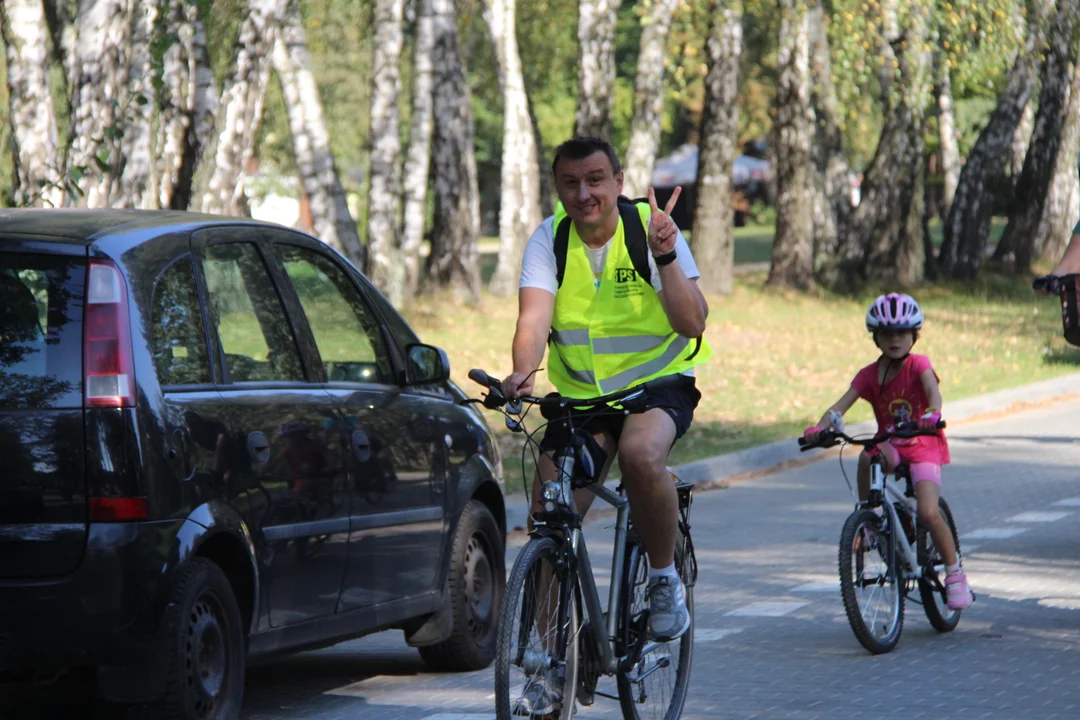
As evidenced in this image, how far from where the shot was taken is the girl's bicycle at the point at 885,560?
789 centimetres

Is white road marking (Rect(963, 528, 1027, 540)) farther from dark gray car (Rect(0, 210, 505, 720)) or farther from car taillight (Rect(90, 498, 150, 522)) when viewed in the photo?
car taillight (Rect(90, 498, 150, 522))

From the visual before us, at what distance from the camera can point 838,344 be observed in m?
24.8

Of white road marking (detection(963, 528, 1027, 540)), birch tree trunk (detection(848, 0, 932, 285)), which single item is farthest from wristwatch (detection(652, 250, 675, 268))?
birch tree trunk (detection(848, 0, 932, 285))

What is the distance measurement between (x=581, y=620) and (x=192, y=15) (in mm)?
10822

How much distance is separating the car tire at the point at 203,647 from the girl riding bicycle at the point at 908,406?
10.7ft

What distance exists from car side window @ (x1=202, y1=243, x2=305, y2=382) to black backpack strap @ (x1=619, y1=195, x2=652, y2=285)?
1.36 m

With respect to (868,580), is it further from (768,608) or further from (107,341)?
(107,341)

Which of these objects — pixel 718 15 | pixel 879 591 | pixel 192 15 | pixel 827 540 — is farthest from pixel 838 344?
pixel 879 591

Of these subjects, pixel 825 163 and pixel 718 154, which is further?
pixel 825 163

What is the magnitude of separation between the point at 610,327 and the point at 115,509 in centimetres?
159

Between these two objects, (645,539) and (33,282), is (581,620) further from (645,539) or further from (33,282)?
(33,282)

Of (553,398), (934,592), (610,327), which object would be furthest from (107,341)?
(934,592)

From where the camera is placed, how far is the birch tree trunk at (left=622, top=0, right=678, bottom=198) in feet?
89.8

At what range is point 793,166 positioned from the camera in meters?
30.9
